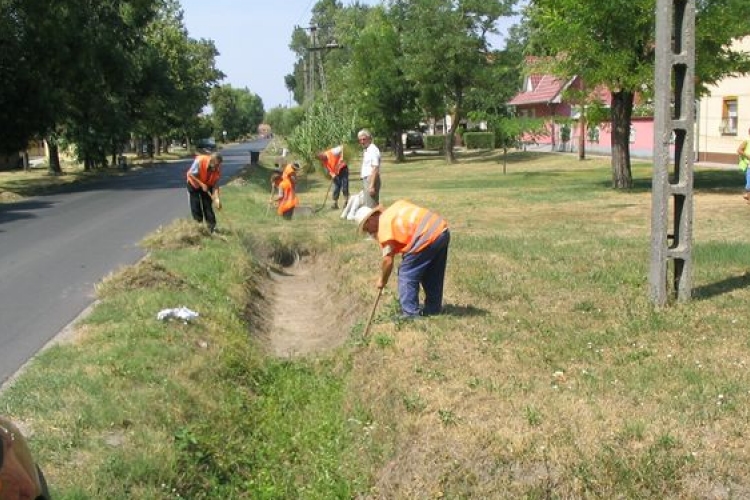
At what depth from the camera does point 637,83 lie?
2028 centimetres

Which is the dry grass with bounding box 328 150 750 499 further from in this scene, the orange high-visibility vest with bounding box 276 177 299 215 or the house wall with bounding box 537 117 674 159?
the house wall with bounding box 537 117 674 159

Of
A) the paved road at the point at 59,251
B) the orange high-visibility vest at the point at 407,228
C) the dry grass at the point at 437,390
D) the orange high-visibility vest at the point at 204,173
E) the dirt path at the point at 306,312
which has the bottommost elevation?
the dirt path at the point at 306,312

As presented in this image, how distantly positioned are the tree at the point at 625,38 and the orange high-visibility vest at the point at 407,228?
1406 centimetres

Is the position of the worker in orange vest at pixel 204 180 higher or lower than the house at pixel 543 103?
lower

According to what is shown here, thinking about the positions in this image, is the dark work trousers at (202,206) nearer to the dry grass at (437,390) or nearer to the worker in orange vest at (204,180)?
the worker in orange vest at (204,180)

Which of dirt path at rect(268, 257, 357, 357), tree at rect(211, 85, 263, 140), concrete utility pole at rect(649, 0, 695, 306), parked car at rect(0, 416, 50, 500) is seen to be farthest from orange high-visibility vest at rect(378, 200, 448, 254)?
tree at rect(211, 85, 263, 140)

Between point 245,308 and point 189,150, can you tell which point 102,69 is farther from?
point 189,150

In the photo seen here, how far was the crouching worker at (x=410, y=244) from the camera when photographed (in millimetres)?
7445

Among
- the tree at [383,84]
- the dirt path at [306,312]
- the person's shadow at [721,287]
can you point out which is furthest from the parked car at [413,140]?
the person's shadow at [721,287]

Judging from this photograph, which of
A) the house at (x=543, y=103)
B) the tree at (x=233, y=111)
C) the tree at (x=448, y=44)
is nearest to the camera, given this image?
the tree at (x=448, y=44)

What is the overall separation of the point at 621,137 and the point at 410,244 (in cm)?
1781

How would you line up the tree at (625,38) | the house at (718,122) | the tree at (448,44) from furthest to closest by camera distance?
the tree at (448,44) → the house at (718,122) → the tree at (625,38)

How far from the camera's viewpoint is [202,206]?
A: 1413 cm

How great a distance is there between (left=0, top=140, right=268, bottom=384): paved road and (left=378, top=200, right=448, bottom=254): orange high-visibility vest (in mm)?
3208
